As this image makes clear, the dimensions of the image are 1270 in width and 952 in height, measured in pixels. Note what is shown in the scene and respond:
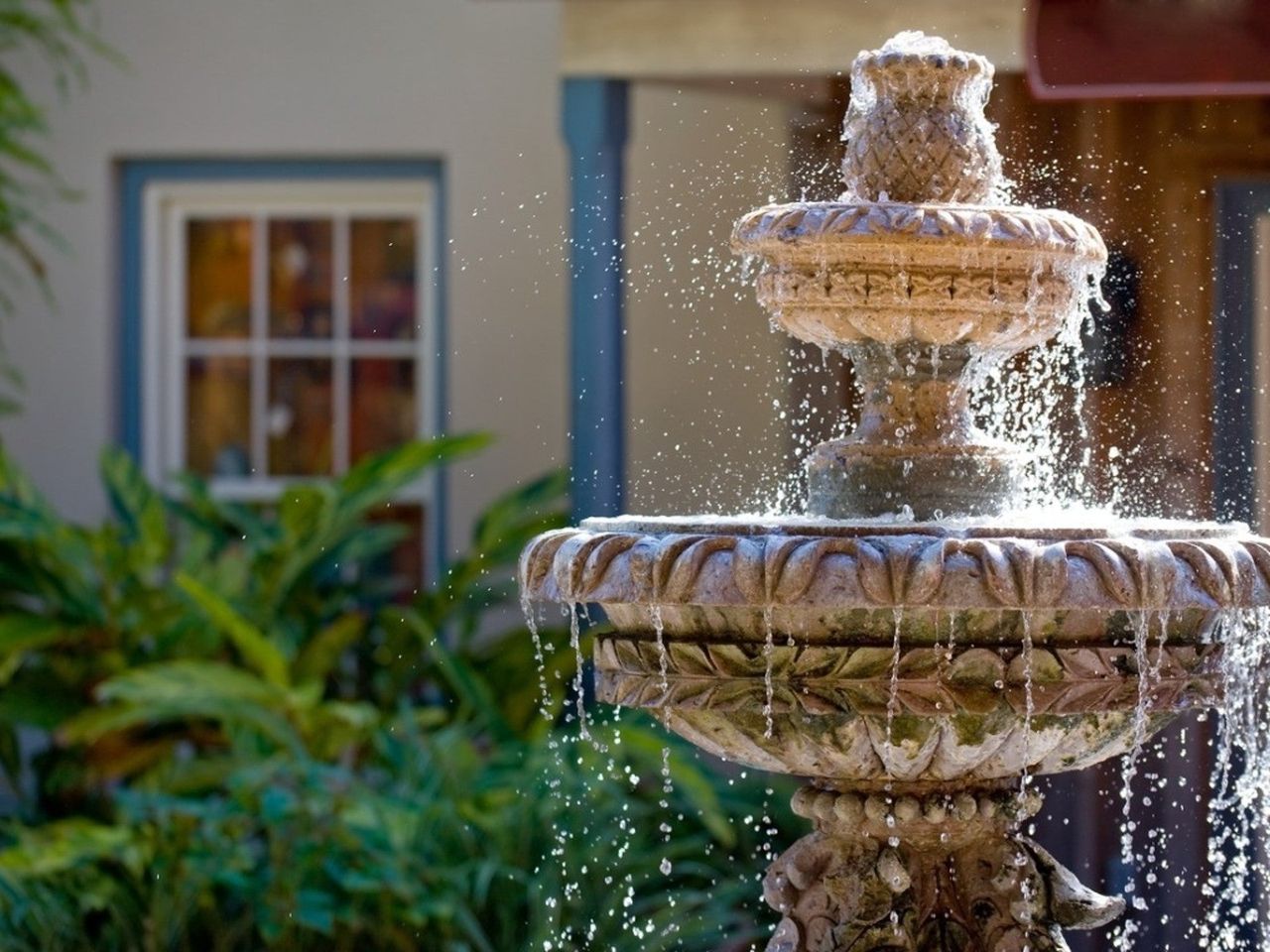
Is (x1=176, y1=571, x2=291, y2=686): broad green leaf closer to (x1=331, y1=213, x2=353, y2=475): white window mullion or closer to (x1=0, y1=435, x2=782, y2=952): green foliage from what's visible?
(x1=0, y1=435, x2=782, y2=952): green foliage

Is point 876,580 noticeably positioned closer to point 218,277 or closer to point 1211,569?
point 1211,569

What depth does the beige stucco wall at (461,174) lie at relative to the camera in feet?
23.3

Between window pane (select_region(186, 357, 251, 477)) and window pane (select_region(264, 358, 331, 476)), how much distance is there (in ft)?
0.30

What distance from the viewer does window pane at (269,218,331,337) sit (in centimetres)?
763

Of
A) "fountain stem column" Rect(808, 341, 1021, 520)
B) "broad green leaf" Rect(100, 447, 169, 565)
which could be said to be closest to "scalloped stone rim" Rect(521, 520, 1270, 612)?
"fountain stem column" Rect(808, 341, 1021, 520)

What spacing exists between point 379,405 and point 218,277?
74 centimetres

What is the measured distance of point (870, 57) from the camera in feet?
10.4

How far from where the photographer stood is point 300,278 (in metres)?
7.67

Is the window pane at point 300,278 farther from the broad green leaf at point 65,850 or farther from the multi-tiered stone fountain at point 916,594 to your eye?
the multi-tiered stone fountain at point 916,594

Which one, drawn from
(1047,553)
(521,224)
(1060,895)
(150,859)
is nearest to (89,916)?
(150,859)

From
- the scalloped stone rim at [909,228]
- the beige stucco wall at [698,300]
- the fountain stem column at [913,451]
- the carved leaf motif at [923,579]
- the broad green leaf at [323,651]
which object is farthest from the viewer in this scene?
the beige stucco wall at [698,300]

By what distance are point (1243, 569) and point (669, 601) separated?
2.38 ft

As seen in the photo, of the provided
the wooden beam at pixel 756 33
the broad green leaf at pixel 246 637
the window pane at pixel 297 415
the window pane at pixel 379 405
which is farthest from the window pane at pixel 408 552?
the wooden beam at pixel 756 33

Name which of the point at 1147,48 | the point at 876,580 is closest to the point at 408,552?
the point at 1147,48
